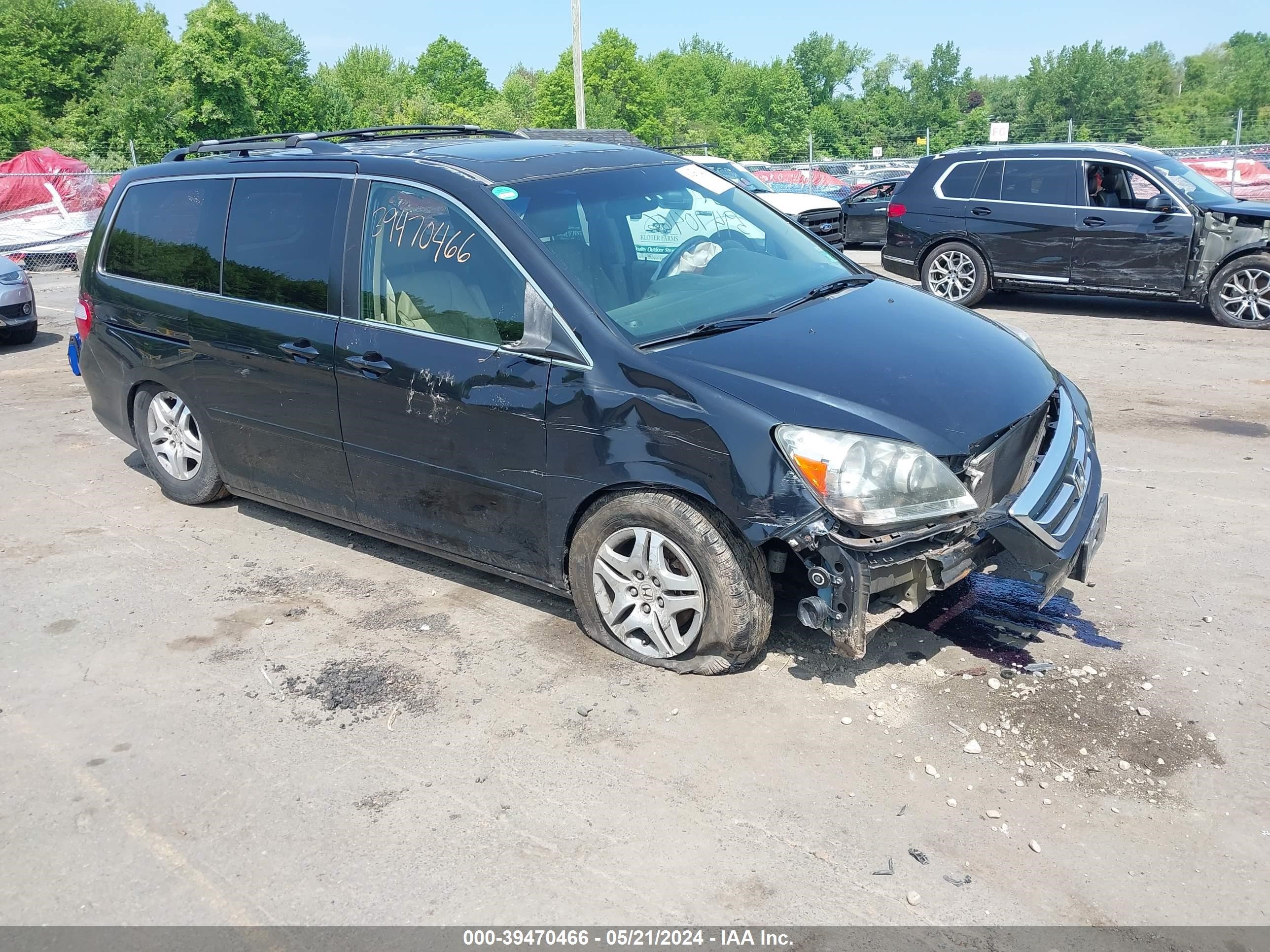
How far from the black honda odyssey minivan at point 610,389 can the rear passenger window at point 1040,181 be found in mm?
7043

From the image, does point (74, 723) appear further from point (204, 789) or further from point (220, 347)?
point (220, 347)

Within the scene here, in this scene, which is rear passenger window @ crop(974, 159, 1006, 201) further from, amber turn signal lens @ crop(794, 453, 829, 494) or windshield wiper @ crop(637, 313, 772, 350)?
amber turn signal lens @ crop(794, 453, 829, 494)

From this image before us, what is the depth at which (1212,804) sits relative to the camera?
3.25 meters

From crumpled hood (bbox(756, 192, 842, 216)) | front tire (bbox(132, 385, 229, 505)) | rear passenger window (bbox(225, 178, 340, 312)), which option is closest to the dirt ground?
front tire (bbox(132, 385, 229, 505))

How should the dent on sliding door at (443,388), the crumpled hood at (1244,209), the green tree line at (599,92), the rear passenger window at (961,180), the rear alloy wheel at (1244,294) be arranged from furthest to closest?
the green tree line at (599,92) → the rear passenger window at (961,180) → the rear alloy wheel at (1244,294) → the crumpled hood at (1244,209) → the dent on sliding door at (443,388)

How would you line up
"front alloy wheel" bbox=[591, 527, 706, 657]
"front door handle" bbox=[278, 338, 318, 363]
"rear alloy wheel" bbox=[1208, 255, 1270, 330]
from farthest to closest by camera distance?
"rear alloy wheel" bbox=[1208, 255, 1270, 330] < "front door handle" bbox=[278, 338, 318, 363] < "front alloy wheel" bbox=[591, 527, 706, 657]

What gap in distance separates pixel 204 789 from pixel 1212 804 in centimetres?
324

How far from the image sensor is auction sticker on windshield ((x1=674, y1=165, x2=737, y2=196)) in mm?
5188

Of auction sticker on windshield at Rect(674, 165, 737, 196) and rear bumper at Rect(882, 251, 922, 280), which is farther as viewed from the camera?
rear bumper at Rect(882, 251, 922, 280)

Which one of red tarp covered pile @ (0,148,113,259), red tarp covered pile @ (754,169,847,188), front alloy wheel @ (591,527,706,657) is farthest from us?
red tarp covered pile @ (754,169,847,188)

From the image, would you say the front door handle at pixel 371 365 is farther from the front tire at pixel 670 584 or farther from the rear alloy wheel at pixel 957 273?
the rear alloy wheel at pixel 957 273

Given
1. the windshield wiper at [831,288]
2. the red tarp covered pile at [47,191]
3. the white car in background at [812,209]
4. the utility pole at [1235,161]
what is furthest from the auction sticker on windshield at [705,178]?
the red tarp covered pile at [47,191]

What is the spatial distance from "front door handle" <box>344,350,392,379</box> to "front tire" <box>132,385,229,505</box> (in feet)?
5.14

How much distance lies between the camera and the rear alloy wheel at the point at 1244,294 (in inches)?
404
